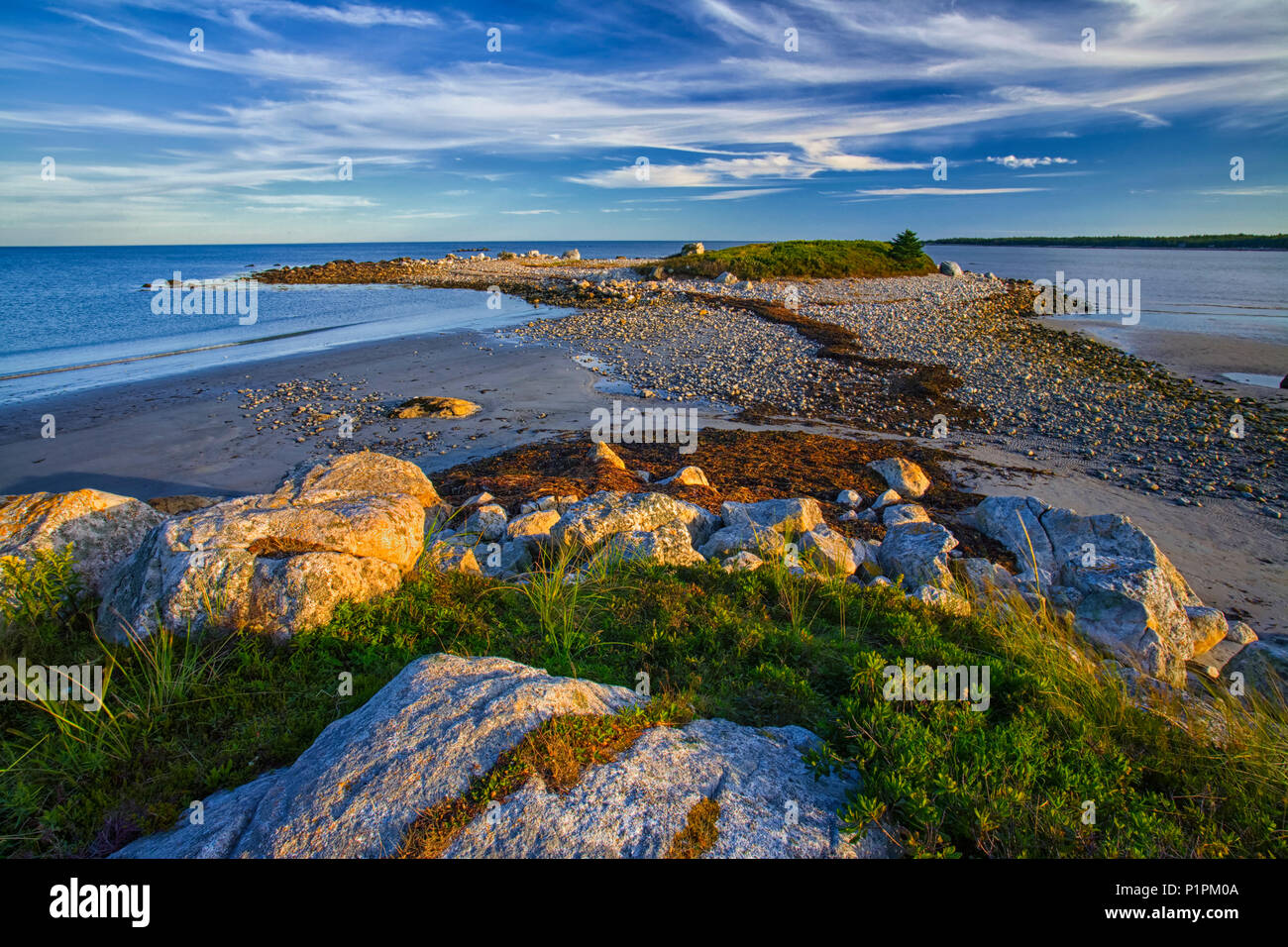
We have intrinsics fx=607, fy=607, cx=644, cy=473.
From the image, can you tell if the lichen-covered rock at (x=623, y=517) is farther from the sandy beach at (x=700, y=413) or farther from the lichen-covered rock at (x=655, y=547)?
the sandy beach at (x=700, y=413)

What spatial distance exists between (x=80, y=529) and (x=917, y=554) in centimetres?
947

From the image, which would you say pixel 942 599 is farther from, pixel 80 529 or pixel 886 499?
pixel 80 529

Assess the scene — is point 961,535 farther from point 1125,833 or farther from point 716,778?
point 716,778

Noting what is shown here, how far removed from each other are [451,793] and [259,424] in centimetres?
1527

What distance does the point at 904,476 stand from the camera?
10.9m

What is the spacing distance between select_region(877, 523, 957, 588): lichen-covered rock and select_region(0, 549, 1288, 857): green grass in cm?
119

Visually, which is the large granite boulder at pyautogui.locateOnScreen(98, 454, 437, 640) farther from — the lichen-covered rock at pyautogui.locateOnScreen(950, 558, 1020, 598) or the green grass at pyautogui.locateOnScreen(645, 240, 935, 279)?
the green grass at pyautogui.locateOnScreen(645, 240, 935, 279)

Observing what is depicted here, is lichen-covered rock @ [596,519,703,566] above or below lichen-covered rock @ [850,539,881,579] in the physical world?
above

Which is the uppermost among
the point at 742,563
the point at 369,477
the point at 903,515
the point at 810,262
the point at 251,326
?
the point at 810,262

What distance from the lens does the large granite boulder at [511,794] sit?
3.07 meters

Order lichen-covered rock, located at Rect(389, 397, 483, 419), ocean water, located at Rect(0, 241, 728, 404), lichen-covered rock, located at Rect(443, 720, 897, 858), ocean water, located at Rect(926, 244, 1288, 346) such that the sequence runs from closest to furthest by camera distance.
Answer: lichen-covered rock, located at Rect(443, 720, 897, 858) → lichen-covered rock, located at Rect(389, 397, 483, 419) → ocean water, located at Rect(0, 241, 728, 404) → ocean water, located at Rect(926, 244, 1288, 346)

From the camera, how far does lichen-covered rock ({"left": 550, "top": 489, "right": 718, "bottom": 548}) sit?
7.70 metres

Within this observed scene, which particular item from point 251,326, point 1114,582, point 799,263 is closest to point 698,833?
point 1114,582

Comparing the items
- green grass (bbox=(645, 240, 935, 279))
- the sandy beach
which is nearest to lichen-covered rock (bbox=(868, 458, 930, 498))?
the sandy beach
